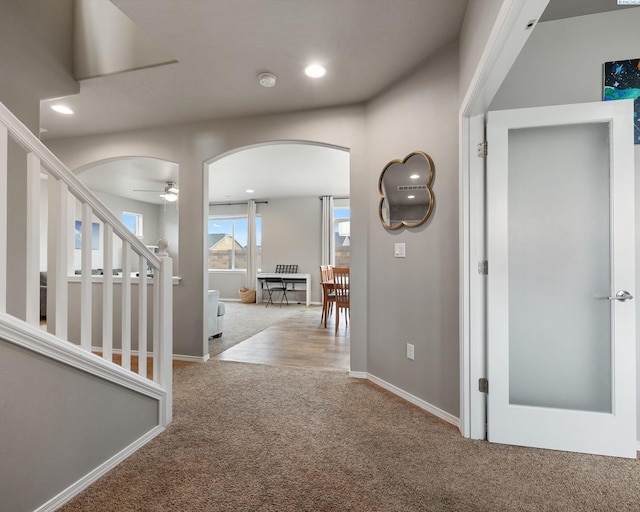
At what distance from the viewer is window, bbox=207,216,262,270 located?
852 cm

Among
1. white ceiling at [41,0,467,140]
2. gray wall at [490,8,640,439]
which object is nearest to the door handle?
gray wall at [490,8,640,439]

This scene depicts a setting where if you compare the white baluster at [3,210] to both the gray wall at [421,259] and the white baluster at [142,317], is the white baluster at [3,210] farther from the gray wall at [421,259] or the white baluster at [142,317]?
the gray wall at [421,259]

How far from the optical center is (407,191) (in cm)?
245

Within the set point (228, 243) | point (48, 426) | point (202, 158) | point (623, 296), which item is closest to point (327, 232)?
point (228, 243)

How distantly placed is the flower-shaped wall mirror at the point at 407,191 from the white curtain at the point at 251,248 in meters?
5.91

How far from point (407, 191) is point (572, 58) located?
1224mm

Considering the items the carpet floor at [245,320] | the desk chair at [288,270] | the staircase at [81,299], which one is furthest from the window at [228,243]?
the staircase at [81,299]

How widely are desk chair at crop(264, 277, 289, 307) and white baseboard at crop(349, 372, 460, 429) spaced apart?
4.87m

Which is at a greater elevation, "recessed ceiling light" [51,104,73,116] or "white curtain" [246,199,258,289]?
"recessed ceiling light" [51,104,73,116]

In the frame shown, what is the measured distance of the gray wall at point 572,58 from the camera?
1.82 meters

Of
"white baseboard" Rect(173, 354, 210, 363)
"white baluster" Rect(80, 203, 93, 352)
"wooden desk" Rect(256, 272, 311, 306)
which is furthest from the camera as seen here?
"wooden desk" Rect(256, 272, 311, 306)

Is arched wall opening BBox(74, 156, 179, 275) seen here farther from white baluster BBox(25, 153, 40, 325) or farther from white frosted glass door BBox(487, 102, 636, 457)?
white frosted glass door BBox(487, 102, 636, 457)

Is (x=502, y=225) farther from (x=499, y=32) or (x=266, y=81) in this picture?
(x=266, y=81)

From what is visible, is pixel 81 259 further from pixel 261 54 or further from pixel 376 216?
pixel 376 216
